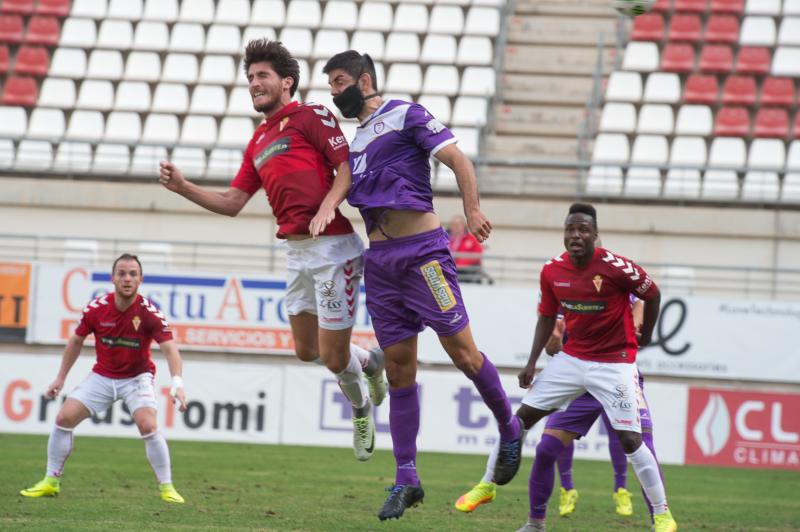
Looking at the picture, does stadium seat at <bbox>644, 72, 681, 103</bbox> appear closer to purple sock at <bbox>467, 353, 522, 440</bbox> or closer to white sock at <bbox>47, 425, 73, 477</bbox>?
white sock at <bbox>47, 425, 73, 477</bbox>

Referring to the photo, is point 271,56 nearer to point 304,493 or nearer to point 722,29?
point 304,493

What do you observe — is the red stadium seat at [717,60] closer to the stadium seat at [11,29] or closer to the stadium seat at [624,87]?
the stadium seat at [624,87]

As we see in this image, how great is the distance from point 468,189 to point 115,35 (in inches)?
756

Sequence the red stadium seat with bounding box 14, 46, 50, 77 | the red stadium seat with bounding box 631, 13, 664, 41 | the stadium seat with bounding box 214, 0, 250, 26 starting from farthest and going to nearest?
the stadium seat with bounding box 214, 0, 250, 26 → the red stadium seat with bounding box 631, 13, 664, 41 → the red stadium seat with bounding box 14, 46, 50, 77

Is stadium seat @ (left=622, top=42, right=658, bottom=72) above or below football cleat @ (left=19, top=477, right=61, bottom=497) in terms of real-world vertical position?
above

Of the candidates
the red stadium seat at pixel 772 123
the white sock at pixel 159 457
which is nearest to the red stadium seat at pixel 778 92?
the red stadium seat at pixel 772 123

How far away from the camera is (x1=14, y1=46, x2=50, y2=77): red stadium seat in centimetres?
2400

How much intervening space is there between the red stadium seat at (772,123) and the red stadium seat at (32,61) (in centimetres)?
1359

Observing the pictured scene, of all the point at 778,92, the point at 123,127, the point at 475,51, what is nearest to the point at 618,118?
→ the point at 778,92

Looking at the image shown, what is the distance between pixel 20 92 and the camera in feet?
77.1

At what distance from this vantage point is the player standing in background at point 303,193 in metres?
7.87

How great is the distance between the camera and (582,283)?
8453 millimetres

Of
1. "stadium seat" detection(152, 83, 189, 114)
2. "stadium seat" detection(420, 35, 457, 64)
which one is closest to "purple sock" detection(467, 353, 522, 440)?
"stadium seat" detection(152, 83, 189, 114)

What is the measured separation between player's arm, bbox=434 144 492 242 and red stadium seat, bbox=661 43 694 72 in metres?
17.5
